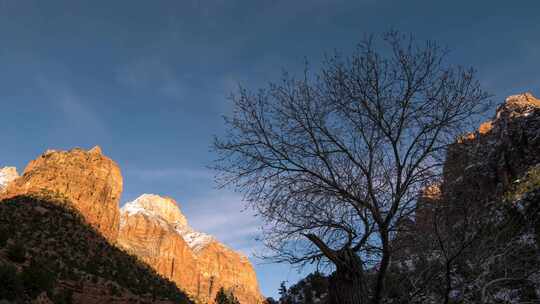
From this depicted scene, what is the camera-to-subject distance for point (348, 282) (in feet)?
18.2

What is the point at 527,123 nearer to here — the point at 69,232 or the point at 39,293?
the point at 39,293

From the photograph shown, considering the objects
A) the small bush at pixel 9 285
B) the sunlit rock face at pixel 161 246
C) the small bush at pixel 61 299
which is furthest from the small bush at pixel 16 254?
the sunlit rock face at pixel 161 246

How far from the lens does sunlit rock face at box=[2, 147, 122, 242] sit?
2643 inches

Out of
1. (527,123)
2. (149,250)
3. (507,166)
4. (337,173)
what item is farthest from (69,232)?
(149,250)

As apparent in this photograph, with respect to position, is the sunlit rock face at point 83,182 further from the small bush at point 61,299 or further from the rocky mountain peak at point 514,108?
the rocky mountain peak at point 514,108

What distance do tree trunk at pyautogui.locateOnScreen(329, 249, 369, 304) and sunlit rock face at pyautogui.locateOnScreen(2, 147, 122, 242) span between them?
211 ft

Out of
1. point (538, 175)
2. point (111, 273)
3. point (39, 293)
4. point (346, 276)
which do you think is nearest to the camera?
point (346, 276)

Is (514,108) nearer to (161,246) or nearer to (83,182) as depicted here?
(83,182)

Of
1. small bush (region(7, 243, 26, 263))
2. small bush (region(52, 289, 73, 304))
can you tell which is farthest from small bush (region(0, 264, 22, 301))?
small bush (region(7, 243, 26, 263))

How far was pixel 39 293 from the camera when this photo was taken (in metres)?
15.5

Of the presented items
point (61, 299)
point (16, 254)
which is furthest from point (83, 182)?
point (61, 299)

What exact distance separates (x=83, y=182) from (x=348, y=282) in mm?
83269

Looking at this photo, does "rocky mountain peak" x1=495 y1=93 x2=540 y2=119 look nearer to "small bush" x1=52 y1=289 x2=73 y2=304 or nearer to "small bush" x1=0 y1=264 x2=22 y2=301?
"small bush" x1=0 y1=264 x2=22 y2=301

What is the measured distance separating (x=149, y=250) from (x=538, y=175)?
510 ft
